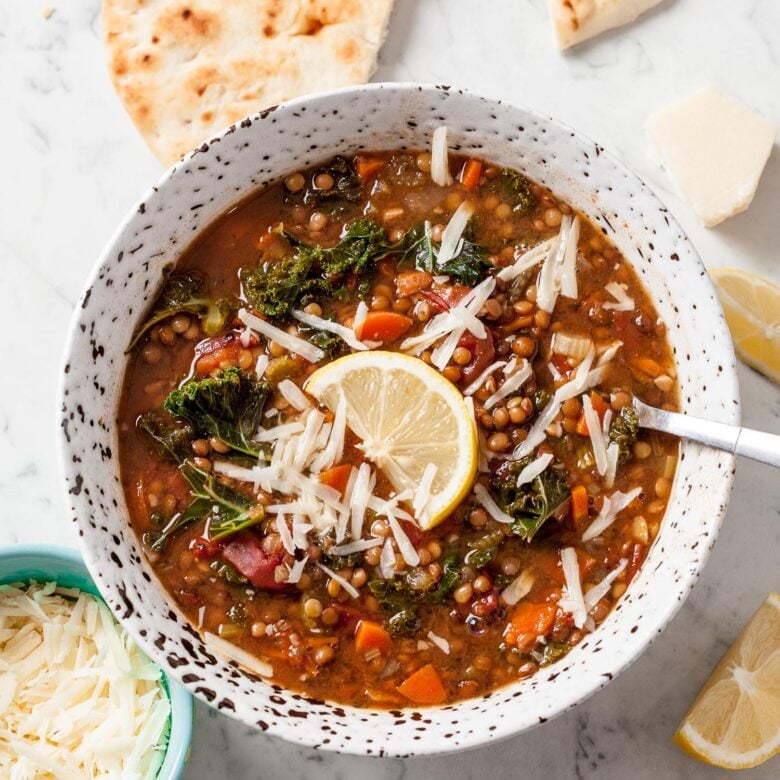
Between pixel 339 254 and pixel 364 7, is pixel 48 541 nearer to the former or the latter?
pixel 339 254

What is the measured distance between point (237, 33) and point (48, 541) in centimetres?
249

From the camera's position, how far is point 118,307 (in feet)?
13.9

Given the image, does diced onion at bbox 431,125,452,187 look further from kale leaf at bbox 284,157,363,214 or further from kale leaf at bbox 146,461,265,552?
kale leaf at bbox 146,461,265,552

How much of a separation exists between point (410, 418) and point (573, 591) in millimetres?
964

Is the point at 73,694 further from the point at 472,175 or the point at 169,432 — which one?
the point at 472,175

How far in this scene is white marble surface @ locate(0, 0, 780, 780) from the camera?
4.82 m

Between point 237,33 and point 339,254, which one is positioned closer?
Answer: point 339,254

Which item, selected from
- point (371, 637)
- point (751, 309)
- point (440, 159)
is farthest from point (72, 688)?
point (751, 309)

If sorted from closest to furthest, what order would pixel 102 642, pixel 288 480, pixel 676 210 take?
pixel 288 480
pixel 102 642
pixel 676 210

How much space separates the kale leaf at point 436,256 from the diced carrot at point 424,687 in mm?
1586

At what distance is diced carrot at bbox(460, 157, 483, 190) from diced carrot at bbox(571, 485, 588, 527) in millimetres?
1332

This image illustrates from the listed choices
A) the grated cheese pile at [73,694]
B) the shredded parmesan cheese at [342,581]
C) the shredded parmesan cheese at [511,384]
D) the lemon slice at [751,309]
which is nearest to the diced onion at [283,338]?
the shredded parmesan cheese at [511,384]

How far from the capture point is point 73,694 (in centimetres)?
450

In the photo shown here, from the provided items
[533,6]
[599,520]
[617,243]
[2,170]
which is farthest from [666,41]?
[2,170]
